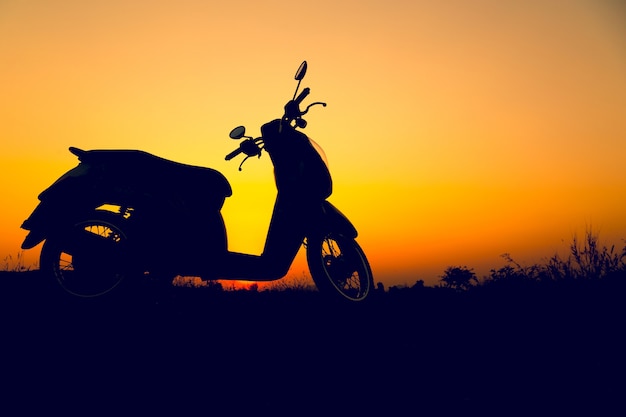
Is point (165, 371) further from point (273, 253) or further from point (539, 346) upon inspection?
point (539, 346)

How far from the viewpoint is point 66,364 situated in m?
3.02

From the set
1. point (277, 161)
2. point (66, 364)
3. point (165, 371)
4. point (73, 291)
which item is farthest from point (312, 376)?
point (277, 161)

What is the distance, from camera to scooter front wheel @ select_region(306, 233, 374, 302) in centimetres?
487

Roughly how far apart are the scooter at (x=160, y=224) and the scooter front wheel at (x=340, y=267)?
1 centimetres

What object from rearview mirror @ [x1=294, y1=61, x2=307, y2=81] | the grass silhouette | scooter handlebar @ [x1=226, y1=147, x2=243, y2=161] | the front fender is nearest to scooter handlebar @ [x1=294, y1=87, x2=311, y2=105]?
rearview mirror @ [x1=294, y1=61, x2=307, y2=81]

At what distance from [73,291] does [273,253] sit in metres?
1.71

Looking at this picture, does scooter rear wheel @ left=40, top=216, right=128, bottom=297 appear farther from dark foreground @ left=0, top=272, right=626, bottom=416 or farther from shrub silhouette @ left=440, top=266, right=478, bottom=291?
shrub silhouette @ left=440, top=266, right=478, bottom=291

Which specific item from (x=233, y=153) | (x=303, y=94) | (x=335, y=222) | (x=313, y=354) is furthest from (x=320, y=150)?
(x=313, y=354)

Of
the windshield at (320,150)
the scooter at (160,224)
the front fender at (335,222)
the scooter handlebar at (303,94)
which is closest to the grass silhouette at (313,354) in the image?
the scooter at (160,224)

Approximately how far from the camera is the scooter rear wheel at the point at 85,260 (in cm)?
399

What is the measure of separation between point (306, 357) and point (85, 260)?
6.25 feet

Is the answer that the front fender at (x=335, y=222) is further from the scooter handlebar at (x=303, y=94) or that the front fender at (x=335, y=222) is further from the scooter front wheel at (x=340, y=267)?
the scooter handlebar at (x=303, y=94)

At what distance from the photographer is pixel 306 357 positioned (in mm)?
3396

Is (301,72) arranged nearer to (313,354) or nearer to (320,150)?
(320,150)
